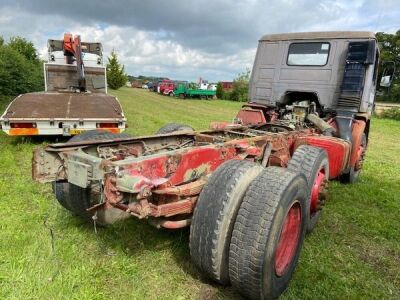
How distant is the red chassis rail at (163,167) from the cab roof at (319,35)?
7.99 feet

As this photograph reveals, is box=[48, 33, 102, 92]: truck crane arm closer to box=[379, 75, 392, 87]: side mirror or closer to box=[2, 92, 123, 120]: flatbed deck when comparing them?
box=[2, 92, 123, 120]: flatbed deck

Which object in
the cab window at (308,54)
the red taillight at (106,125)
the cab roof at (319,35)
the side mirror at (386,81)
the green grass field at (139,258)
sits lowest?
the green grass field at (139,258)

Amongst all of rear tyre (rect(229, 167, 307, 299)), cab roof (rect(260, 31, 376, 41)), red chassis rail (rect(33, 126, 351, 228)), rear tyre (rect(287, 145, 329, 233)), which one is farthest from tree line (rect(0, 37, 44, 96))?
rear tyre (rect(229, 167, 307, 299))

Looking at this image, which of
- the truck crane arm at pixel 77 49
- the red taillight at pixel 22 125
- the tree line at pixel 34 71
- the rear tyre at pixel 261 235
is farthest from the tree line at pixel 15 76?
the rear tyre at pixel 261 235

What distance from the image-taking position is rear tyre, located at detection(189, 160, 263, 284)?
8.18 feet

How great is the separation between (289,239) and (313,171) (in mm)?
961

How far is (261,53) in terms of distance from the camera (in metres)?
6.40

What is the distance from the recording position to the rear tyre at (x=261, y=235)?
2.39 metres

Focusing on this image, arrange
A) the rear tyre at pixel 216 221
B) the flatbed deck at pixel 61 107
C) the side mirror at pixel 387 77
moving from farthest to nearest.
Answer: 1. the flatbed deck at pixel 61 107
2. the side mirror at pixel 387 77
3. the rear tyre at pixel 216 221

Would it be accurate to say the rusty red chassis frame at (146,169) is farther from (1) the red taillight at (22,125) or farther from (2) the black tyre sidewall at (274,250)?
(1) the red taillight at (22,125)

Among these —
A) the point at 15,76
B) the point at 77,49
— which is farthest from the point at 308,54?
the point at 15,76

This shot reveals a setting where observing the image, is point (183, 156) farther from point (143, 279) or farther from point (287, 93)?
point (287, 93)

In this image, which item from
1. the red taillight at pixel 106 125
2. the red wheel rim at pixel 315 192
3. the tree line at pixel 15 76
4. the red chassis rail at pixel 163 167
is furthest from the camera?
the tree line at pixel 15 76

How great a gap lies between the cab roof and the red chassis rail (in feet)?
7.99
